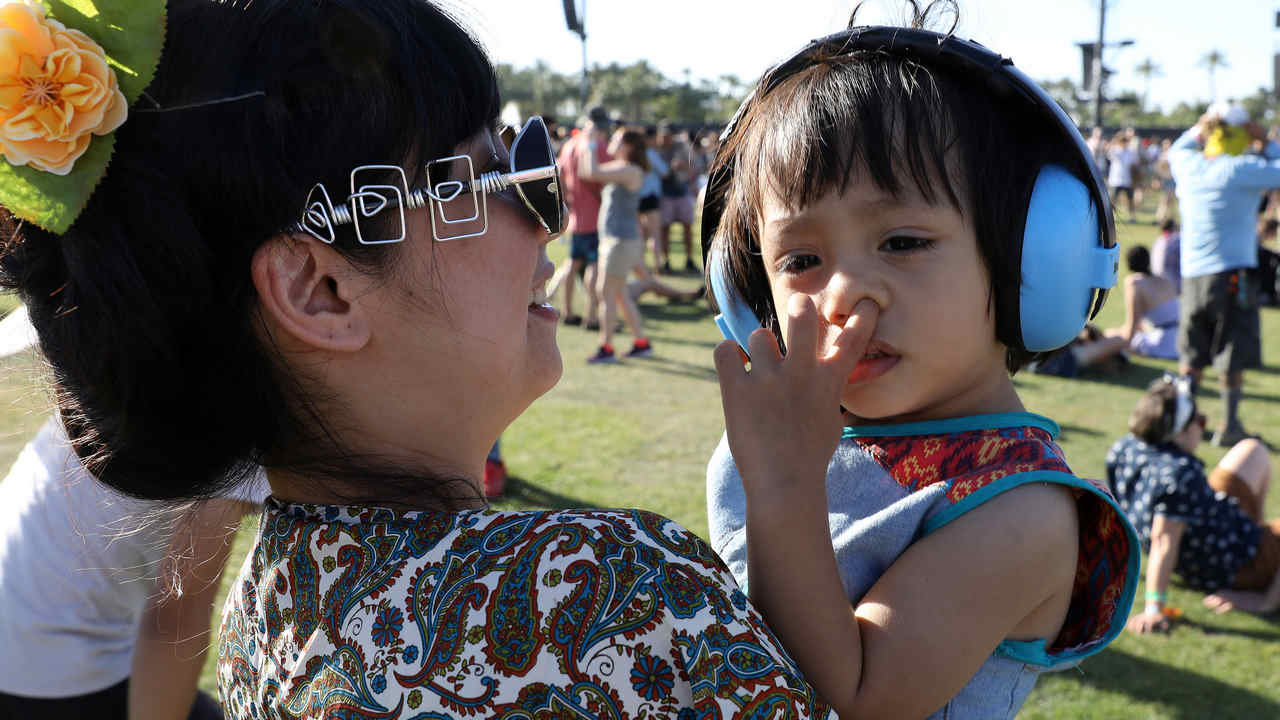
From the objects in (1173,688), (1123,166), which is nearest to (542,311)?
(1173,688)

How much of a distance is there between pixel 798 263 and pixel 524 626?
714 mm

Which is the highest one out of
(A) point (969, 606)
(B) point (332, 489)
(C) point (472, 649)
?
(B) point (332, 489)

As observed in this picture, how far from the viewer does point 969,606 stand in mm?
1252

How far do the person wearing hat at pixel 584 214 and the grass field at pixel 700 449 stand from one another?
64cm

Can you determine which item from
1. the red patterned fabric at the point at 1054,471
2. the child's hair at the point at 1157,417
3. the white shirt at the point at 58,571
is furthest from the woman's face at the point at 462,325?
the child's hair at the point at 1157,417

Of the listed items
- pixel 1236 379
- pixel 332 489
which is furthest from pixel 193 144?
pixel 1236 379

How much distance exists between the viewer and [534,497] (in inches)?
245

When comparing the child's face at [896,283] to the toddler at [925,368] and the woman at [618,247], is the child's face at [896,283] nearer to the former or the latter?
the toddler at [925,368]

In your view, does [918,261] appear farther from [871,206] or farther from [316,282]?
[316,282]

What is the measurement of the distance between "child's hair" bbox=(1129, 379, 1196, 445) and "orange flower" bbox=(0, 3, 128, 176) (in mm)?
5426

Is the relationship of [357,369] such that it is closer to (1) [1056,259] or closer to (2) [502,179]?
(2) [502,179]

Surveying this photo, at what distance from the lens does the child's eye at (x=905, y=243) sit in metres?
1.38

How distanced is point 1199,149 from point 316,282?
28.4 feet

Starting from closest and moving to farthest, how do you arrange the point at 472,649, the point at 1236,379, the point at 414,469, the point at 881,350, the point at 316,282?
1. the point at 472,649
2. the point at 316,282
3. the point at 414,469
4. the point at 881,350
5. the point at 1236,379
